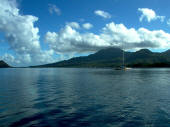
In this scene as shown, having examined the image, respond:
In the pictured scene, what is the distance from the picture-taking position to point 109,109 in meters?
27.6

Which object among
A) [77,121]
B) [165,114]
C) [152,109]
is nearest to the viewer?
[77,121]

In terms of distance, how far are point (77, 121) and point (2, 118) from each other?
11.5 m

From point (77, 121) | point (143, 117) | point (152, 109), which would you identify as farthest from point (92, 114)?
point (152, 109)

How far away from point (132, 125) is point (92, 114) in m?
6.77

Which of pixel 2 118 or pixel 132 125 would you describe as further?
pixel 2 118

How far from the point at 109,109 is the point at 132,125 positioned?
7.47 m

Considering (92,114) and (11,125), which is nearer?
(11,125)

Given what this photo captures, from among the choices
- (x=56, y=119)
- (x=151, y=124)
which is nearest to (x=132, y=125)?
(x=151, y=124)

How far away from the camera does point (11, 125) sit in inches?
805

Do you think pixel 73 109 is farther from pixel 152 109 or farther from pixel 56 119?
pixel 152 109

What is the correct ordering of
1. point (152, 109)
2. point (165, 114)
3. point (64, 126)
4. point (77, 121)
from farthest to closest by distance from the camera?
point (152, 109), point (165, 114), point (77, 121), point (64, 126)

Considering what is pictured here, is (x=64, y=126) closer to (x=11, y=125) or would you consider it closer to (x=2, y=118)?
(x=11, y=125)

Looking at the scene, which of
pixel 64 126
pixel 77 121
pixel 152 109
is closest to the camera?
pixel 64 126

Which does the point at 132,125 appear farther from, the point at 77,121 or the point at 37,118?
the point at 37,118
